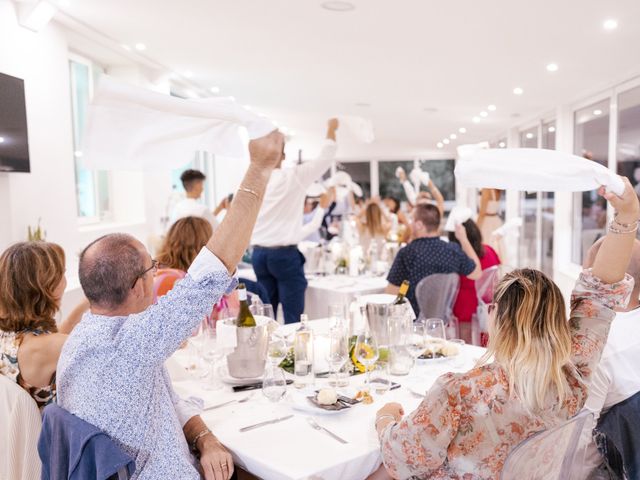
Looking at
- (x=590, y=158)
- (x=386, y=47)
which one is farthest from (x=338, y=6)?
(x=590, y=158)

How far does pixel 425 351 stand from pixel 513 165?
3.41 feet

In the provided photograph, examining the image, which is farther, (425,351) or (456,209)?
(456,209)

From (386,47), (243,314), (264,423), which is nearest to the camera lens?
(264,423)

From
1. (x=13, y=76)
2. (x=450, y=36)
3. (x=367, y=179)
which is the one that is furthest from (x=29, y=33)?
(x=367, y=179)

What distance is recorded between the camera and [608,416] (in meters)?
1.79

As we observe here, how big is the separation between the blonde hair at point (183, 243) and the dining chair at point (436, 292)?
1.39m

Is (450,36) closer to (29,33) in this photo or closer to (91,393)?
(29,33)

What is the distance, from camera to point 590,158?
7031 millimetres

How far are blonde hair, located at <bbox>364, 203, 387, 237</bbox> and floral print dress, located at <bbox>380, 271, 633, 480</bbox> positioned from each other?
166 inches

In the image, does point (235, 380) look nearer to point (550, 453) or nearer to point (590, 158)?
point (550, 453)

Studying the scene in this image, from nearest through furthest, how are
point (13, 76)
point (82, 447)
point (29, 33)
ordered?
point (82, 447) → point (13, 76) → point (29, 33)

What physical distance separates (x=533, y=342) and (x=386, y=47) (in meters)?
4.00

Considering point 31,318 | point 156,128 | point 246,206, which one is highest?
point 156,128

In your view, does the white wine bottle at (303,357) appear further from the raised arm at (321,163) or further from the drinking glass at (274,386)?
the raised arm at (321,163)
